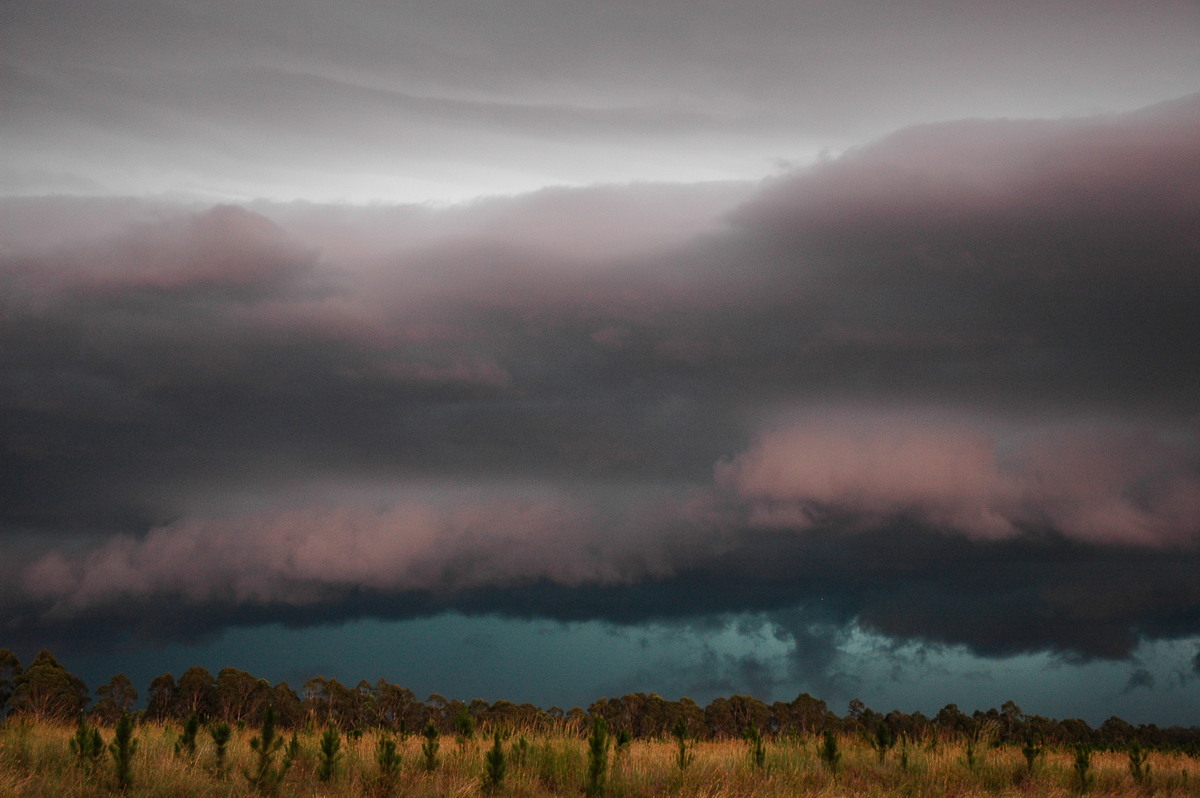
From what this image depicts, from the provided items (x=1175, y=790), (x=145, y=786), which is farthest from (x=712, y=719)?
(x=145, y=786)

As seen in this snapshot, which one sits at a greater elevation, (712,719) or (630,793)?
(630,793)

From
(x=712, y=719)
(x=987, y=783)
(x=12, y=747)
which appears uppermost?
(x=12, y=747)

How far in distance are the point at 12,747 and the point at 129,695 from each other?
42.9m

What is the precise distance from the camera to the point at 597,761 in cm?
1828

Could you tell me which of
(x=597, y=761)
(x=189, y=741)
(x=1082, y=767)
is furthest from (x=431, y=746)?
(x=1082, y=767)

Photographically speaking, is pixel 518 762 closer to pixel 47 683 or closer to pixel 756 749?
pixel 756 749

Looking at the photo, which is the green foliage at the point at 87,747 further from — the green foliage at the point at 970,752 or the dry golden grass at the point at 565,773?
the green foliage at the point at 970,752

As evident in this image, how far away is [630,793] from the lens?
738 inches

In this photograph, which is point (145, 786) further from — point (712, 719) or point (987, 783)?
point (712, 719)

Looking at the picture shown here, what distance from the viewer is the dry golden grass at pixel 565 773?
17.0m

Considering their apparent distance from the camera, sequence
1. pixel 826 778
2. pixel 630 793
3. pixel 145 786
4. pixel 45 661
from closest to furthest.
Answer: pixel 145 786
pixel 630 793
pixel 826 778
pixel 45 661

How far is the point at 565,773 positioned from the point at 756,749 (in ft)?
17.2

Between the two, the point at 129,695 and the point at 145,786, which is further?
the point at 129,695

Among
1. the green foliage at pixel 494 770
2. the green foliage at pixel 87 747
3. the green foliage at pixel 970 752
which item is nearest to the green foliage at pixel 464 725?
A: the green foliage at pixel 494 770
